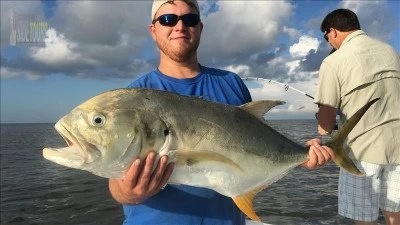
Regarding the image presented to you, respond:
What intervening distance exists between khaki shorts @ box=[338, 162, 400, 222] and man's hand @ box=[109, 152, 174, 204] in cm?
Answer: 358

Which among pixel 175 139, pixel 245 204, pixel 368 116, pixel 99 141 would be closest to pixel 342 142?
pixel 245 204

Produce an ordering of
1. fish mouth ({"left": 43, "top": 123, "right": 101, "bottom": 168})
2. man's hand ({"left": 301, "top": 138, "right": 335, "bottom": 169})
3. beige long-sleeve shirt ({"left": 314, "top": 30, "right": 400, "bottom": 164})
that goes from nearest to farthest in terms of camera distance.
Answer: fish mouth ({"left": 43, "top": 123, "right": 101, "bottom": 168}) → man's hand ({"left": 301, "top": 138, "right": 335, "bottom": 169}) → beige long-sleeve shirt ({"left": 314, "top": 30, "right": 400, "bottom": 164})

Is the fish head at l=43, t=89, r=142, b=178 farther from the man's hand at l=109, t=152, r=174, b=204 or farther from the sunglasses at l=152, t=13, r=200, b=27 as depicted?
the sunglasses at l=152, t=13, r=200, b=27

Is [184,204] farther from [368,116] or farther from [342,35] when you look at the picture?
[342,35]

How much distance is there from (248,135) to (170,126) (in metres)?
0.62

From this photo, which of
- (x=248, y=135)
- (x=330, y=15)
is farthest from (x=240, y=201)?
(x=330, y=15)

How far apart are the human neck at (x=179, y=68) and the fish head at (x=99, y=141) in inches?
32.8

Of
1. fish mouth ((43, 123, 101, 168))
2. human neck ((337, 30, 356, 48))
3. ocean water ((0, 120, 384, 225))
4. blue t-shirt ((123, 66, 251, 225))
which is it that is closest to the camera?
fish mouth ((43, 123, 101, 168))

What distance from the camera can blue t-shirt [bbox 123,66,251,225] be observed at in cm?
270

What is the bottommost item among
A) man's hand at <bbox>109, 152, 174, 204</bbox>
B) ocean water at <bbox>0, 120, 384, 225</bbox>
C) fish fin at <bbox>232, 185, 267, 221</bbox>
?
ocean water at <bbox>0, 120, 384, 225</bbox>

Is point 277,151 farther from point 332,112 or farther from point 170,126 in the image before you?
point 332,112

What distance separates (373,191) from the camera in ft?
16.9

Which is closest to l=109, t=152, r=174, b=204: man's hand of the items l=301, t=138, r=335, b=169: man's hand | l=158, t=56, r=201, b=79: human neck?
l=158, t=56, r=201, b=79: human neck

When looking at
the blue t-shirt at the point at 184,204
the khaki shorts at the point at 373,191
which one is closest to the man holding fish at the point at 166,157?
the blue t-shirt at the point at 184,204
